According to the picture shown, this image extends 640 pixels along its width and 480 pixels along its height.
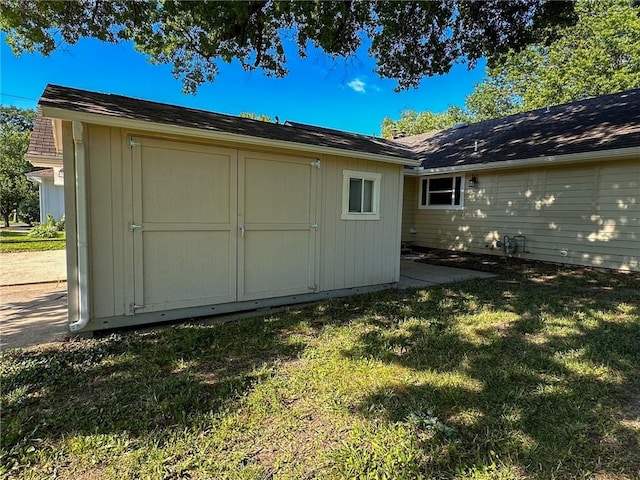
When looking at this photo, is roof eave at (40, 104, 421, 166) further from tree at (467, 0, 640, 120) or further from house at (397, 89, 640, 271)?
tree at (467, 0, 640, 120)

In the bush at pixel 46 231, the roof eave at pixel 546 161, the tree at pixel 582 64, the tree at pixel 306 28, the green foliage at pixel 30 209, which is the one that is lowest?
the bush at pixel 46 231

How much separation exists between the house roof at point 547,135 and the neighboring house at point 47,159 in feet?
30.7

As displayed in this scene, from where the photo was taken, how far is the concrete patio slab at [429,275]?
20.6 ft

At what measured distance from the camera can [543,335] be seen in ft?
12.1

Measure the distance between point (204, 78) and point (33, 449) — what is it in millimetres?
10027

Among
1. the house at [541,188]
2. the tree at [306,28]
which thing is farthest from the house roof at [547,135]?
the tree at [306,28]

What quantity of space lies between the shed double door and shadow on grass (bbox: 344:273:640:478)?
158 centimetres

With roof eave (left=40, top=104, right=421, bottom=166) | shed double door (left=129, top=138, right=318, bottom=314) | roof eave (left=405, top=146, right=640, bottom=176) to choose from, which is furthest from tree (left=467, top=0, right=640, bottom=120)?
shed double door (left=129, top=138, right=318, bottom=314)

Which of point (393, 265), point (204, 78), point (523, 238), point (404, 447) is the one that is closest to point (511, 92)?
point (523, 238)

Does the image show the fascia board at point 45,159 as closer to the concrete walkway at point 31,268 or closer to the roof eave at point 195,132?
the concrete walkway at point 31,268

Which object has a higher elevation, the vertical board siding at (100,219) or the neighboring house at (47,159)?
the neighboring house at (47,159)

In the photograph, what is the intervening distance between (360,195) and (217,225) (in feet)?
7.60

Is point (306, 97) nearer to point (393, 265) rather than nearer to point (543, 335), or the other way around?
point (393, 265)

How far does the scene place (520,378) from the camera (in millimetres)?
2752
